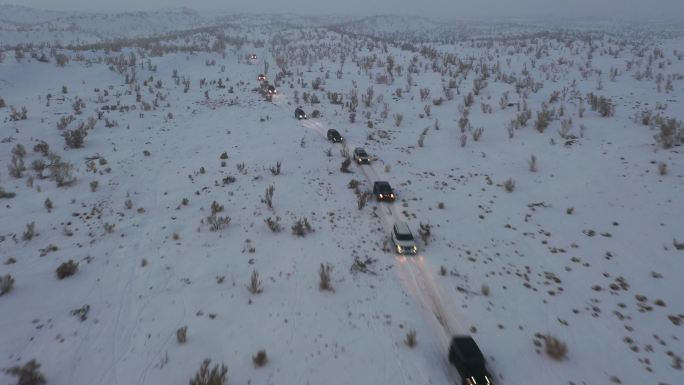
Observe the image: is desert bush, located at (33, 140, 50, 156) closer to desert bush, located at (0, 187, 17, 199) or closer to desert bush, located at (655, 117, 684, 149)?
desert bush, located at (0, 187, 17, 199)

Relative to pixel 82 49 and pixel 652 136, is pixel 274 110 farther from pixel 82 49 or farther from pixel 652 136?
pixel 82 49

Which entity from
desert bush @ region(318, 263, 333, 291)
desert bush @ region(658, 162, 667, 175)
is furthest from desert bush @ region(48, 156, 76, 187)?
desert bush @ region(658, 162, 667, 175)

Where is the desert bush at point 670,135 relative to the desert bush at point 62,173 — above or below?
above

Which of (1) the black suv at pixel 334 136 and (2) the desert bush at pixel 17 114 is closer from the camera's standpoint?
(2) the desert bush at pixel 17 114

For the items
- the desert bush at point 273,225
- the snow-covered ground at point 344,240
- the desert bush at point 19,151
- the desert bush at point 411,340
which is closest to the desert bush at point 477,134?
the snow-covered ground at point 344,240

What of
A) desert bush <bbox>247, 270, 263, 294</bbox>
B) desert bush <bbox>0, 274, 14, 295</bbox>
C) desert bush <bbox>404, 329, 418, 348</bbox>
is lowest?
desert bush <bbox>404, 329, 418, 348</bbox>

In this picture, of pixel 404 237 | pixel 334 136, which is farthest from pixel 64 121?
pixel 404 237

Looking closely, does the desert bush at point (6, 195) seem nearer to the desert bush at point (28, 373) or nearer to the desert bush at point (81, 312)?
the desert bush at point (81, 312)
